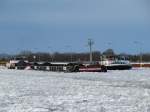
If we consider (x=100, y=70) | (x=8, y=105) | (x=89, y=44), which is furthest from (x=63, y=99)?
(x=89, y=44)

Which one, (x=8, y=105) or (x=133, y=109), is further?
(x=8, y=105)

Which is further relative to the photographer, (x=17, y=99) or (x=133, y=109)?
(x=17, y=99)

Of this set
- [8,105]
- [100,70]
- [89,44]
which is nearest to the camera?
[8,105]

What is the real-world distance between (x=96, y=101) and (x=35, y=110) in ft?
12.7

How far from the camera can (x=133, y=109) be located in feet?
55.5

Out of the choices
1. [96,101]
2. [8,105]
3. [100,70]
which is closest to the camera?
[8,105]

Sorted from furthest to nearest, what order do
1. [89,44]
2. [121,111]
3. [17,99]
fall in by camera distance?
[89,44] → [17,99] → [121,111]

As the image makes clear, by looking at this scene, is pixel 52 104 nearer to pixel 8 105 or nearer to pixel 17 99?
pixel 8 105

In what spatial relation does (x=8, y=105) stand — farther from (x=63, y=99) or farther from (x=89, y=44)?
(x=89, y=44)

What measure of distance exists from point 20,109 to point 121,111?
12.2 feet

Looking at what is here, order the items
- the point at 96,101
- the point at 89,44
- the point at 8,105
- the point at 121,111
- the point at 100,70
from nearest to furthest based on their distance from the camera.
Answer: the point at 121,111
the point at 8,105
the point at 96,101
the point at 100,70
the point at 89,44

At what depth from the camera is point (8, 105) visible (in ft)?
61.2

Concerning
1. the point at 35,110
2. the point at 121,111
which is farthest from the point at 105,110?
the point at 35,110

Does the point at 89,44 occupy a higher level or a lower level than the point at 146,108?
higher
